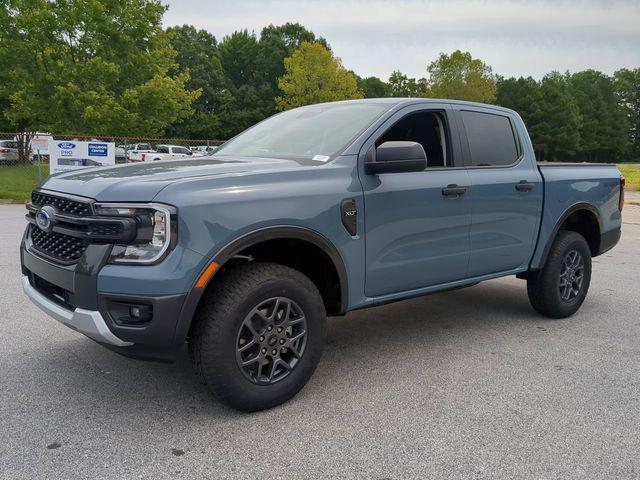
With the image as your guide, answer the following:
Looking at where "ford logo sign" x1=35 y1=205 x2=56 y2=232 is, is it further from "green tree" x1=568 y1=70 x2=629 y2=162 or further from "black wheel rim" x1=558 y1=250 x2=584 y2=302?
"green tree" x1=568 y1=70 x2=629 y2=162

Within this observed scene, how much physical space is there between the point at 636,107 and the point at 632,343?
113m

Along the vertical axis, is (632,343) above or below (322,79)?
below

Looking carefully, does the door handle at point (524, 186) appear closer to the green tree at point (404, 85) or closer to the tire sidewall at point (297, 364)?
the tire sidewall at point (297, 364)

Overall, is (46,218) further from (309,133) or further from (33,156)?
(33,156)

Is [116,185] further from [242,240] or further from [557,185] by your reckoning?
[557,185]

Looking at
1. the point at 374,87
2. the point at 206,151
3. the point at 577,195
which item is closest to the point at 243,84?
the point at 374,87

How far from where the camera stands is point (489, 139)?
15.6 ft

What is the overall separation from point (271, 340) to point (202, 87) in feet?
210

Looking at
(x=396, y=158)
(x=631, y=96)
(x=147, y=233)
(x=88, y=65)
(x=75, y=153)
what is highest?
(x=631, y=96)

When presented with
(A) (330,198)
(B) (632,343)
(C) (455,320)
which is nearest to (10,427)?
(A) (330,198)

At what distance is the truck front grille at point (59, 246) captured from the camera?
10.0ft

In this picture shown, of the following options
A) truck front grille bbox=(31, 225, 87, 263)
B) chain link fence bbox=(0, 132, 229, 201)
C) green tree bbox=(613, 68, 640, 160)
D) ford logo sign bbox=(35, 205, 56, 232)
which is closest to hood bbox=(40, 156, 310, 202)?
ford logo sign bbox=(35, 205, 56, 232)

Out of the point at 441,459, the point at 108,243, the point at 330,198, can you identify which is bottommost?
the point at 441,459

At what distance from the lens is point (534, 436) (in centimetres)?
305
